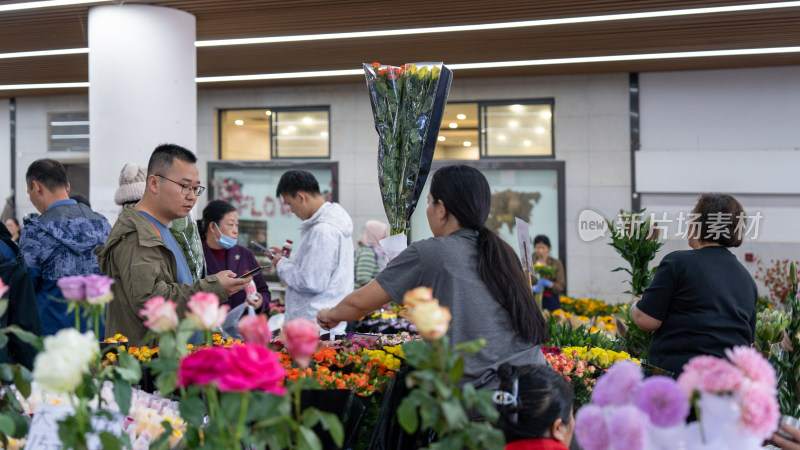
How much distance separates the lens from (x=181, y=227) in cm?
331

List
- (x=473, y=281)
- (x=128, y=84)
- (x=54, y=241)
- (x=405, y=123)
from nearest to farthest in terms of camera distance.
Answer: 1. (x=473, y=281)
2. (x=405, y=123)
3. (x=54, y=241)
4. (x=128, y=84)

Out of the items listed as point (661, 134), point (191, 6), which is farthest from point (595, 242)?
point (191, 6)

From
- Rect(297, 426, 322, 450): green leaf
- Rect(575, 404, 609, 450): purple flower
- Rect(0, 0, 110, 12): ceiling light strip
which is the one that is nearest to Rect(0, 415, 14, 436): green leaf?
Rect(297, 426, 322, 450): green leaf

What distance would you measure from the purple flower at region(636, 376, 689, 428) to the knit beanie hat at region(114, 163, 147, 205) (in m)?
3.11

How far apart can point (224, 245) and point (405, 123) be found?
2196 mm

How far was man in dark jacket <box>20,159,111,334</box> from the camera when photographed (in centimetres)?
372

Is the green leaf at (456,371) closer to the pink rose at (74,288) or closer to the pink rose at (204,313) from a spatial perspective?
the pink rose at (204,313)

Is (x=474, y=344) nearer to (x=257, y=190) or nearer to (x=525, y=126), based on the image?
(x=525, y=126)

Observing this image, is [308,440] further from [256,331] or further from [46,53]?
[46,53]

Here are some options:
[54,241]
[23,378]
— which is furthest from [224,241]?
[23,378]

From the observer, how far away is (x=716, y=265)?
306cm

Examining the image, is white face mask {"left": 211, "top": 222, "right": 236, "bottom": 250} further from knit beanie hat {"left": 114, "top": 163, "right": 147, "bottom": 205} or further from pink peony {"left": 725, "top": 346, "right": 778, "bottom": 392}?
pink peony {"left": 725, "top": 346, "right": 778, "bottom": 392}

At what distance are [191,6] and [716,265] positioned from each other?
4.36 metres

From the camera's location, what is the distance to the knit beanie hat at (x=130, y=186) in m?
3.58
